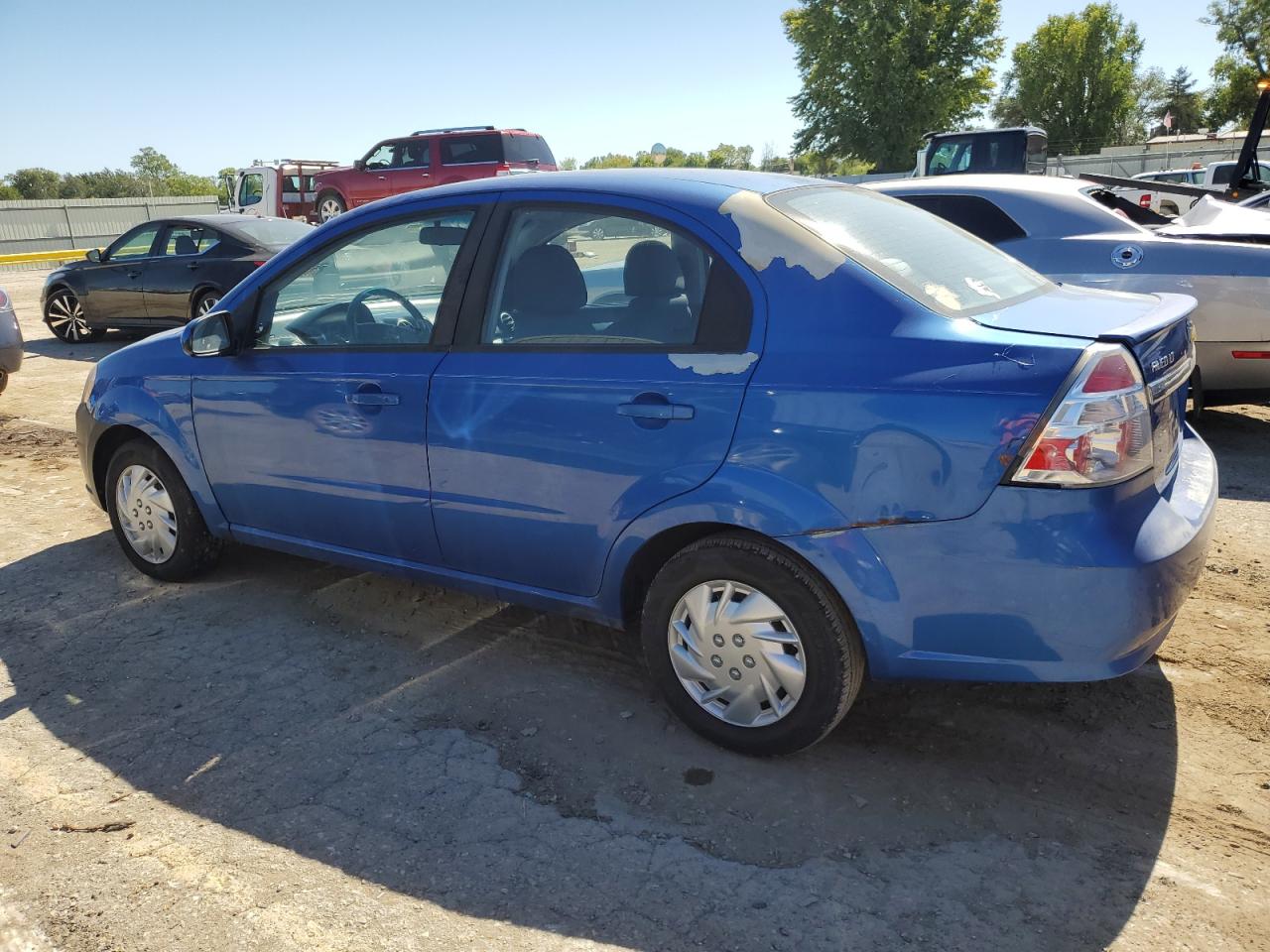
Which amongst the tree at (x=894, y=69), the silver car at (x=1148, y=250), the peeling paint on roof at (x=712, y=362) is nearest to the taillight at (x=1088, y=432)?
the peeling paint on roof at (x=712, y=362)

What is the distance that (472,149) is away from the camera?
63.5 ft

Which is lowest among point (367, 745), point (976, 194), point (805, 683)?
point (367, 745)

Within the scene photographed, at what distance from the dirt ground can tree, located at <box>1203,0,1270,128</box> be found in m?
64.8

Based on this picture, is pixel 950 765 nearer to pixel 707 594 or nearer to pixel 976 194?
pixel 707 594

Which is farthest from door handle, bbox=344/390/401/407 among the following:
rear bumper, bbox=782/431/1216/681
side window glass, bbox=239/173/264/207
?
side window glass, bbox=239/173/264/207

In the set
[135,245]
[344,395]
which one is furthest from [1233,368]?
[135,245]

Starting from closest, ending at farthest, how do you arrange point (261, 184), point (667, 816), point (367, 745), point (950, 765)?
point (667, 816) → point (950, 765) → point (367, 745) → point (261, 184)

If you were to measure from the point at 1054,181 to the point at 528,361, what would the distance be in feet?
15.6

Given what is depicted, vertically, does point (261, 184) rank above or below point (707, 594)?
above

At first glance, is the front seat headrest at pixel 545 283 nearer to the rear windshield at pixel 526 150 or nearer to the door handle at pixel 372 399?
the door handle at pixel 372 399

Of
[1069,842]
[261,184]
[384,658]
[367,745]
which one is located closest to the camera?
[1069,842]

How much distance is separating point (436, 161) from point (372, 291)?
16963 mm

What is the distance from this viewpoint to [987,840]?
267cm

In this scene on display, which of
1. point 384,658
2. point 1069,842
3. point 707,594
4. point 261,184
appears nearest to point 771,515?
point 707,594
